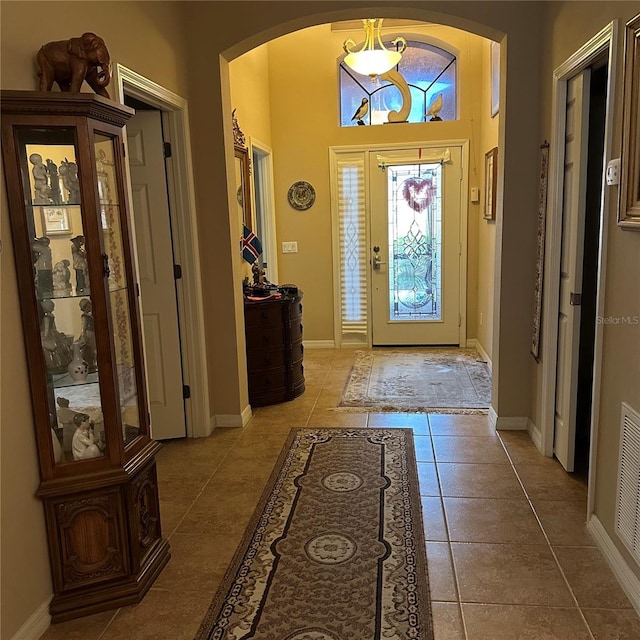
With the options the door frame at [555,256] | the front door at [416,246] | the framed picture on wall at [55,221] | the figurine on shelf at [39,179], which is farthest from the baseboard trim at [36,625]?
the front door at [416,246]

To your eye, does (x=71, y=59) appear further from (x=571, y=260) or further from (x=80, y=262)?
(x=571, y=260)

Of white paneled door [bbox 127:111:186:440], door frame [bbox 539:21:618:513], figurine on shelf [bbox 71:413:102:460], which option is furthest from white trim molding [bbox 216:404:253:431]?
door frame [bbox 539:21:618:513]

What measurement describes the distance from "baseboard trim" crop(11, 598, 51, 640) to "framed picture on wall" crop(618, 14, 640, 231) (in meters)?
2.50

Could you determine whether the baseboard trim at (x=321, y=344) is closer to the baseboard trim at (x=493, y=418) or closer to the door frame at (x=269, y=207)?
the door frame at (x=269, y=207)

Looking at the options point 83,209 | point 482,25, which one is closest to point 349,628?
point 83,209

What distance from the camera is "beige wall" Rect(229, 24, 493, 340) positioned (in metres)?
5.71

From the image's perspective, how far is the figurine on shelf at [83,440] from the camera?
2084mm

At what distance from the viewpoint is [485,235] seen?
5.50 meters

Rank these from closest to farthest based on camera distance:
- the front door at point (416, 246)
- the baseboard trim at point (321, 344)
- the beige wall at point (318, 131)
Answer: the beige wall at point (318, 131) < the front door at point (416, 246) < the baseboard trim at point (321, 344)

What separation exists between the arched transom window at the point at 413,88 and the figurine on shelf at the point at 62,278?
457 cm

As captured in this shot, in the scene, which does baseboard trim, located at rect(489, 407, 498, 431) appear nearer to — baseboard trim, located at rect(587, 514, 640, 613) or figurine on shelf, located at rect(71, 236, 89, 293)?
baseboard trim, located at rect(587, 514, 640, 613)

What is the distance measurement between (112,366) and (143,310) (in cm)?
161

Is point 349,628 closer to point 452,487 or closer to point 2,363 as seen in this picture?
point 452,487

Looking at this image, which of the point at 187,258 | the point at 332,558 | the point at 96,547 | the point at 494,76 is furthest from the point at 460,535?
the point at 494,76
